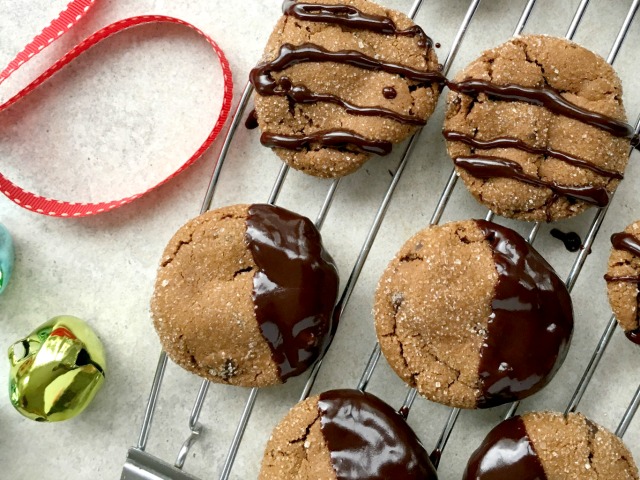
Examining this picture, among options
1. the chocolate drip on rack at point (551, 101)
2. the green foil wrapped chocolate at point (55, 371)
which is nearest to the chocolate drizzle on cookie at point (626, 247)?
the chocolate drip on rack at point (551, 101)

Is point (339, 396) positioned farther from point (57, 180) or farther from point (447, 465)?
point (57, 180)

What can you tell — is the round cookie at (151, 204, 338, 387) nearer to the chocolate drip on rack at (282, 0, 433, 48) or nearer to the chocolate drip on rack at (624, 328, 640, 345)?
the chocolate drip on rack at (282, 0, 433, 48)

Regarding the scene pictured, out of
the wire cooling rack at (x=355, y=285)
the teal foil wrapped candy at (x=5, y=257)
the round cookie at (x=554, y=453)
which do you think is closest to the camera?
the round cookie at (x=554, y=453)

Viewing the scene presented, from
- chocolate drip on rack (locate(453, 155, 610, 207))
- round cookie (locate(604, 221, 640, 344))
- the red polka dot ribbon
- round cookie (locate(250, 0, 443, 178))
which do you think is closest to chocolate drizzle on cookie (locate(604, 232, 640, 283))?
round cookie (locate(604, 221, 640, 344))

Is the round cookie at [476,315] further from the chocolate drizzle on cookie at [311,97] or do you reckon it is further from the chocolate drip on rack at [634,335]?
the chocolate drizzle on cookie at [311,97]

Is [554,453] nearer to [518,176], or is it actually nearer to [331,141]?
[518,176]

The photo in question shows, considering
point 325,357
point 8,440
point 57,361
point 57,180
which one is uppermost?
→ point 57,180

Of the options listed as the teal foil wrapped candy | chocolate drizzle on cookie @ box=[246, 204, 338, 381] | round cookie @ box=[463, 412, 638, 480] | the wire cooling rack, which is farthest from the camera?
the teal foil wrapped candy

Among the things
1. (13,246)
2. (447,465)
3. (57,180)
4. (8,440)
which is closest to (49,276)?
(13,246)
